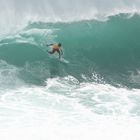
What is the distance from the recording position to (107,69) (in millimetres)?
25594

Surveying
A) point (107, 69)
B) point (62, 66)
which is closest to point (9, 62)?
point (62, 66)

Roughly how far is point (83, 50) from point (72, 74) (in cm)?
292

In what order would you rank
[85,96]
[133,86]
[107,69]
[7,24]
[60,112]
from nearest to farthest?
1. [60,112]
2. [85,96]
3. [133,86]
4. [107,69]
5. [7,24]

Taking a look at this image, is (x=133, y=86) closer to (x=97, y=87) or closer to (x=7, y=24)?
(x=97, y=87)

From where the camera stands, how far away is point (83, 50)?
27359 mm

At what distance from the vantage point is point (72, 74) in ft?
81.5

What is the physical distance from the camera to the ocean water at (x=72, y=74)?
65.1ft

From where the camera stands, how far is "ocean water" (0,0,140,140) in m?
19.8

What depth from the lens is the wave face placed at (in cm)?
2494

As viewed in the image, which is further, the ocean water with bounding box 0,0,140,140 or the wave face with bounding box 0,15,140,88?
the wave face with bounding box 0,15,140,88

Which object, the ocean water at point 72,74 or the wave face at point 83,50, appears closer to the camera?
the ocean water at point 72,74

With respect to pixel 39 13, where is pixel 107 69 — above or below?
below

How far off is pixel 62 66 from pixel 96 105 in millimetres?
4761

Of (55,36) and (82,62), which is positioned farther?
(55,36)
